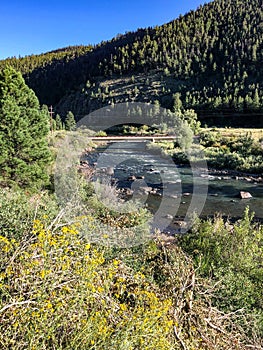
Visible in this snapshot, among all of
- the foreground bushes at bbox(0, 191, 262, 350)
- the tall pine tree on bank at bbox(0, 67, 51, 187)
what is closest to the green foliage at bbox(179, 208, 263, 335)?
the foreground bushes at bbox(0, 191, 262, 350)

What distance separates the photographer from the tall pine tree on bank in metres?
14.0

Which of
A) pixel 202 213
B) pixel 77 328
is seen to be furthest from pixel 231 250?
pixel 202 213

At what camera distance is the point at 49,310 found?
301 cm

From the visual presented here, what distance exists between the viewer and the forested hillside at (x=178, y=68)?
82062 millimetres

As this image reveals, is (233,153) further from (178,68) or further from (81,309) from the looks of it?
(178,68)

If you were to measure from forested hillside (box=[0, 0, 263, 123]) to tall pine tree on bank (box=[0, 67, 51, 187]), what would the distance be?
6117 centimetres

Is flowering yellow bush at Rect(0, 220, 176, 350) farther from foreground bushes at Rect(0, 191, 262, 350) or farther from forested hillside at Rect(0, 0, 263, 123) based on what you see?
forested hillside at Rect(0, 0, 263, 123)

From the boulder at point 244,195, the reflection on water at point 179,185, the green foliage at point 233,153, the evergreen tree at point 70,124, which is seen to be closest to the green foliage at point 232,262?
the reflection on water at point 179,185

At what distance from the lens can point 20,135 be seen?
1408cm

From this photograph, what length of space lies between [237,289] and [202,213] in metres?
10.5

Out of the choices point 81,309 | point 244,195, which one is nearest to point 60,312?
point 81,309

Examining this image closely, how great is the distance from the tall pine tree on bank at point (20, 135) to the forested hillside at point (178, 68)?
6117cm

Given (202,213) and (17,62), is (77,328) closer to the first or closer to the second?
(202,213)

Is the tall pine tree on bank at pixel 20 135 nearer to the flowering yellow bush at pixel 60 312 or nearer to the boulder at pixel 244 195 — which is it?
the flowering yellow bush at pixel 60 312
